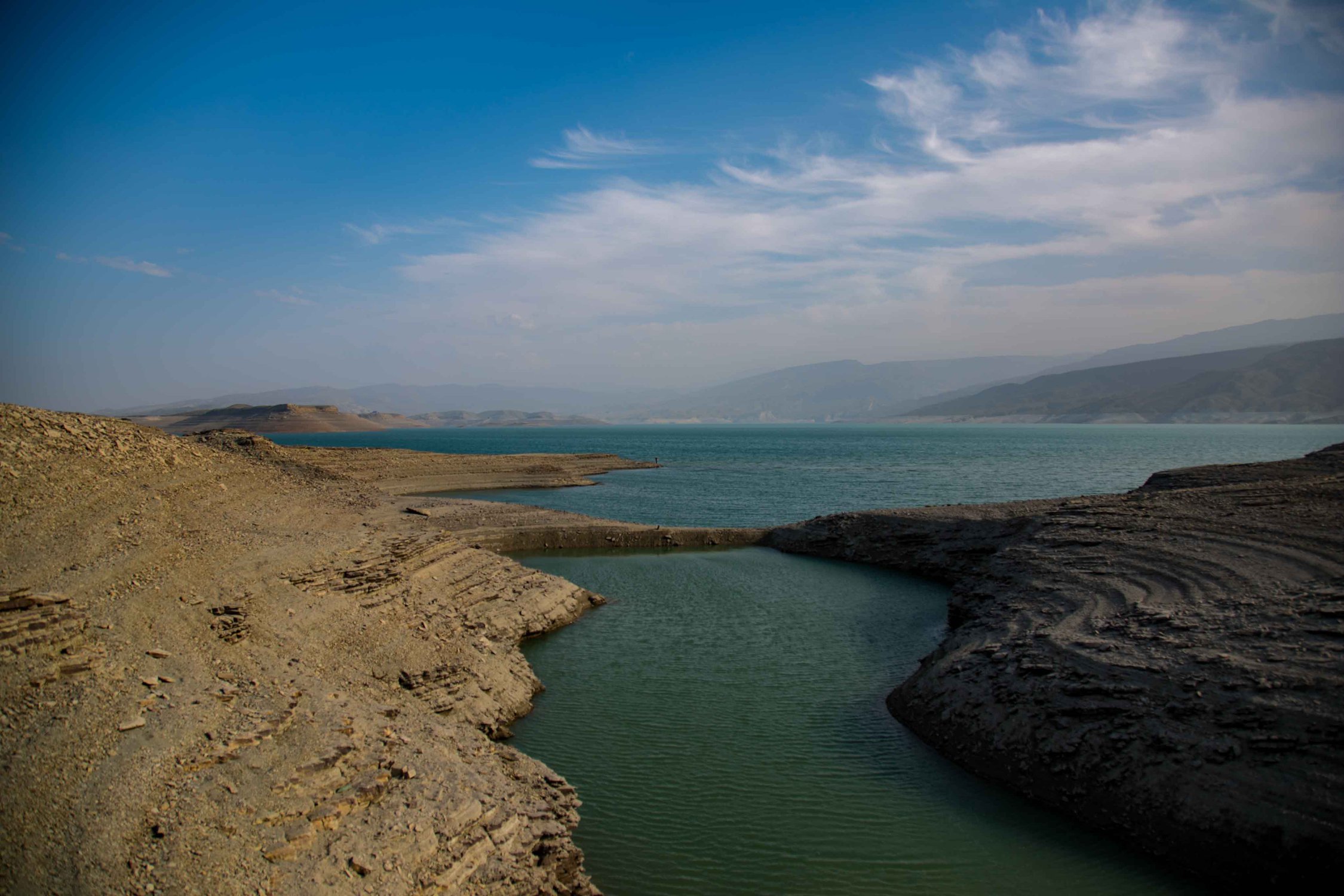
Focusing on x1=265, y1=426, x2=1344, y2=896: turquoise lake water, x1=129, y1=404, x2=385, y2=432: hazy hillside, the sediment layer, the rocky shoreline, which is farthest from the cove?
x1=129, y1=404, x2=385, y2=432: hazy hillside

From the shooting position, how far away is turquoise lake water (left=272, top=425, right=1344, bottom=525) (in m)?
46.9

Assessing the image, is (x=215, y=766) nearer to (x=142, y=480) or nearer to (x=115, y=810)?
(x=115, y=810)

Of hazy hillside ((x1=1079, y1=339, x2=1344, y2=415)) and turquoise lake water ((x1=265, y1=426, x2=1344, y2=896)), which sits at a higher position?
hazy hillside ((x1=1079, y1=339, x2=1344, y2=415))

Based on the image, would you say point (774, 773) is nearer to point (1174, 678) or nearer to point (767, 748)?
point (767, 748)

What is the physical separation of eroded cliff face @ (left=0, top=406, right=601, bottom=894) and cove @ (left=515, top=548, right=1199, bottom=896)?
1230 millimetres

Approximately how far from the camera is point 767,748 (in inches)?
472

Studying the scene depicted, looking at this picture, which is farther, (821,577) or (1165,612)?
(821,577)

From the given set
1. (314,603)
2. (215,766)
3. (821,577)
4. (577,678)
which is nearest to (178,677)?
(215,766)

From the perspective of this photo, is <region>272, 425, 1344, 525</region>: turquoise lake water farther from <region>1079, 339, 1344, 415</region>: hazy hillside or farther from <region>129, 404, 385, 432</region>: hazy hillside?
<region>1079, 339, 1344, 415</region>: hazy hillside

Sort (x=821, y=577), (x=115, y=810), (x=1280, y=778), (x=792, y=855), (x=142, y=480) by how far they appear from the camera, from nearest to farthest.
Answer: (x=115, y=810) < (x=1280, y=778) < (x=792, y=855) < (x=142, y=480) < (x=821, y=577)

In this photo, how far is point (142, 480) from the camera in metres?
15.0

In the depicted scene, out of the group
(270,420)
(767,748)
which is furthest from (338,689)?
(270,420)

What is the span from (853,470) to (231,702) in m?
69.5

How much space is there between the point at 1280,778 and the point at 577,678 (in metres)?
11.8
